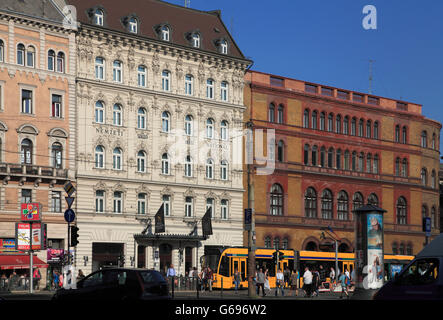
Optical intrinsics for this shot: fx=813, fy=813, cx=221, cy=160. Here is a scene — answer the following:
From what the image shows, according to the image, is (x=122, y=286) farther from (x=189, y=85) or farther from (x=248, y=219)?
A: (x=189, y=85)

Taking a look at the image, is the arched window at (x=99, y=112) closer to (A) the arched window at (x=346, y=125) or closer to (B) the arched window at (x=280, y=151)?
(B) the arched window at (x=280, y=151)

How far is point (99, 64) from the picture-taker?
63.3 m

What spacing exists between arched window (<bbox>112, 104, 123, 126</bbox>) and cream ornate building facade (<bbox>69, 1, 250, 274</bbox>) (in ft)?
0.37

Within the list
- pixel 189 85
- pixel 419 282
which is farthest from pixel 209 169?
pixel 419 282

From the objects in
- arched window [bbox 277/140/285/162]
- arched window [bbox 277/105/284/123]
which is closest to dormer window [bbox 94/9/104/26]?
arched window [bbox 277/105/284/123]

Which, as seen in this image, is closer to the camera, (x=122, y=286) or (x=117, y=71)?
(x=122, y=286)

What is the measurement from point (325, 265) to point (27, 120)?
1015 inches

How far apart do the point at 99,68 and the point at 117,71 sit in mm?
1708

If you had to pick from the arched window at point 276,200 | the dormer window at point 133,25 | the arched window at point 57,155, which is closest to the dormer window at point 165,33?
the dormer window at point 133,25

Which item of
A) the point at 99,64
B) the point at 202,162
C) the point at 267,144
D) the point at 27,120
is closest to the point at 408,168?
the point at 267,144

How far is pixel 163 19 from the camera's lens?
70.1 m

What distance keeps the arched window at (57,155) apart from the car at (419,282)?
44.2m

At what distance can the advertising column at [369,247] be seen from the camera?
35.3 metres

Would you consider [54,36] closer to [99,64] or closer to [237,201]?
[99,64]
